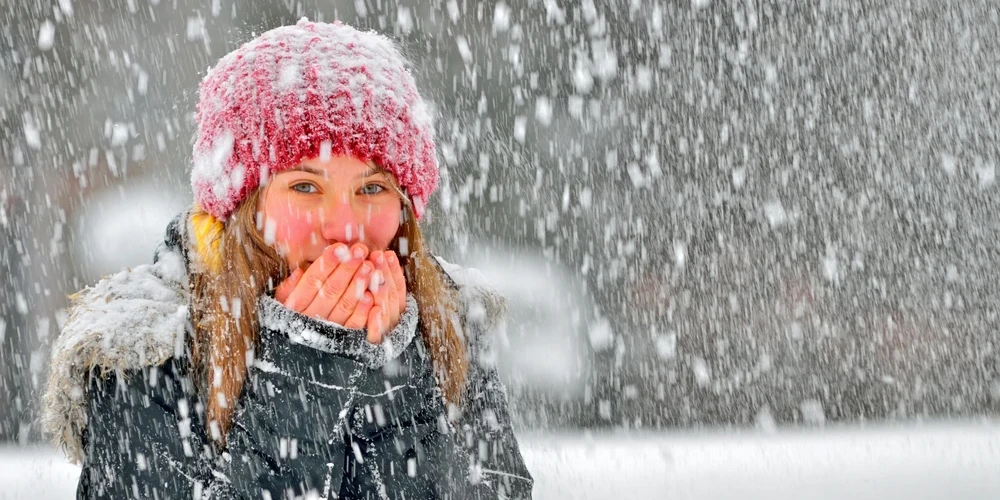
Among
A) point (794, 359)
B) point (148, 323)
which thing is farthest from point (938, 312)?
point (148, 323)

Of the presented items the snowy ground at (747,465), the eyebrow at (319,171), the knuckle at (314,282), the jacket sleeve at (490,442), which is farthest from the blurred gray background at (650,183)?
the knuckle at (314,282)

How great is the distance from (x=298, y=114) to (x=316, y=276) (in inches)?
14.5

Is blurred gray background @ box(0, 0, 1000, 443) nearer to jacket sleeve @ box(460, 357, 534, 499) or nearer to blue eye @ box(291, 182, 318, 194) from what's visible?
jacket sleeve @ box(460, 357, 534, 499)

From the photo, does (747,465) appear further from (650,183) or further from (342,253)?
(342,253)

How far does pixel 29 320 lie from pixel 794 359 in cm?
404

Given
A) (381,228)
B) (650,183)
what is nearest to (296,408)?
(381,228)

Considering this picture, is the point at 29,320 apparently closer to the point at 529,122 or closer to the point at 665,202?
the point at 529,122

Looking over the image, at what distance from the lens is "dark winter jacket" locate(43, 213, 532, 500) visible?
46.4 inches

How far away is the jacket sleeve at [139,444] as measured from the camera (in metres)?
1.19

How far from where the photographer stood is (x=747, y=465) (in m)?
3.64

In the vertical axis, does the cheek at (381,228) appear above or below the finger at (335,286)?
above

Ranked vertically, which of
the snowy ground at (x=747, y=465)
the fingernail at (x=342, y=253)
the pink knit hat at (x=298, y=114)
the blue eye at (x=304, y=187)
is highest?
the pink knit hat at (x=298, y=114)

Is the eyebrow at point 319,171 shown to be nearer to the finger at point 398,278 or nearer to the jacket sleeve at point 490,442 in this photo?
the finger at point 398,278

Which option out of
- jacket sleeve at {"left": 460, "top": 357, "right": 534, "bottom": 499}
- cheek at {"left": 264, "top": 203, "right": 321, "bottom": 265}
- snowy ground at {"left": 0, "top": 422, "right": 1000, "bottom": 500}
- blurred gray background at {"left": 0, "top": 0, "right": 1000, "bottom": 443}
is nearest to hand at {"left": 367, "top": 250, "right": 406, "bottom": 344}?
cheek at {"left": 264, "top": 203, "right": 321, "bottom": 265}
